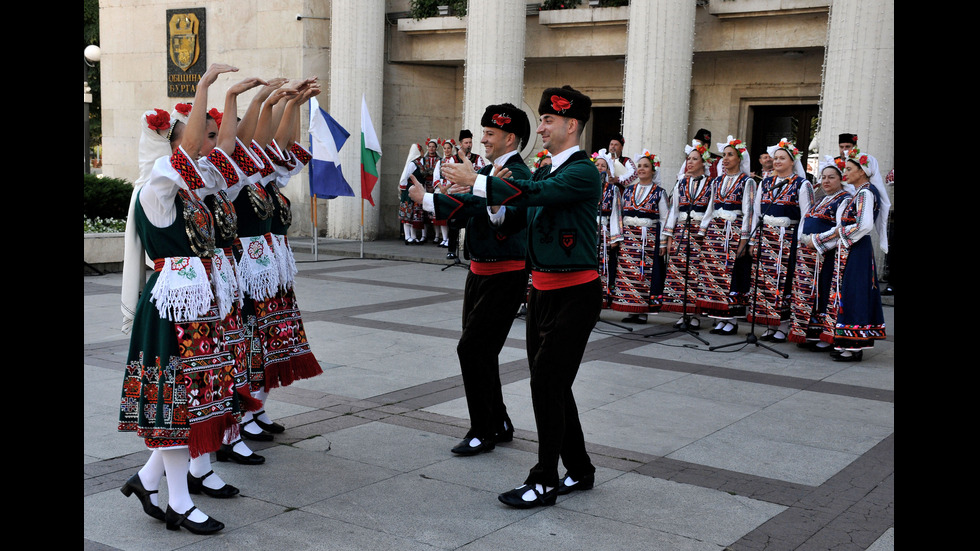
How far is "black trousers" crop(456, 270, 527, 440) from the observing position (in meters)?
5.45

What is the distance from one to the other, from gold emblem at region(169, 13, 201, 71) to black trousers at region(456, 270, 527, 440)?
1873 cm

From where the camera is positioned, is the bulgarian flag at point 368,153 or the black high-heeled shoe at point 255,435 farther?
the bulgarian flag at point 368,153

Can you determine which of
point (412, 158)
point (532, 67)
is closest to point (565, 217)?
point (412, 158)

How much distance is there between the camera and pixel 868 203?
8.61m

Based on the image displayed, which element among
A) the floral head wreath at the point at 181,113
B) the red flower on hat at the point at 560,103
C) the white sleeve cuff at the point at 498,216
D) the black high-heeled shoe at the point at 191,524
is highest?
the red flower on hat at the point at 560,103

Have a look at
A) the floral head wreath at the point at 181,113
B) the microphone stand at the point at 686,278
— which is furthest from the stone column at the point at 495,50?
the floral head wreath at the point at 181,113

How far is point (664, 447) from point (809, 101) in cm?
1300

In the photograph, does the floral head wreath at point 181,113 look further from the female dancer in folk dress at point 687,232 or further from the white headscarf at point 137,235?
Result: the female dancer in folk dress at point 687,232

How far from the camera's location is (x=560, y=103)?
4.62m

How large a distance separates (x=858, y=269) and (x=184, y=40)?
1837cm

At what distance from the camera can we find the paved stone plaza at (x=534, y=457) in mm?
4156

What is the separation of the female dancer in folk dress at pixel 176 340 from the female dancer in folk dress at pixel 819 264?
6.71 meters
